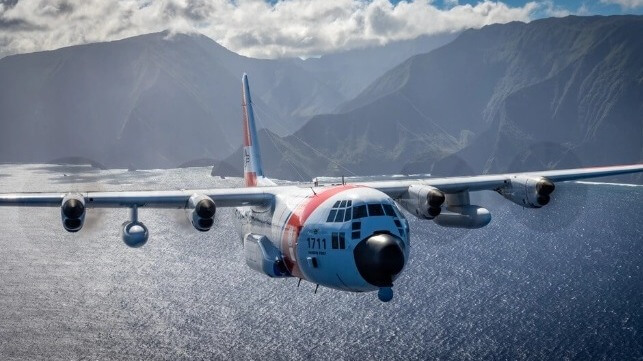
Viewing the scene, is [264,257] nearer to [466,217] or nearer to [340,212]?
[340,212]

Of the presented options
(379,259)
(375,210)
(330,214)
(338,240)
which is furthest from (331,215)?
(379,259)

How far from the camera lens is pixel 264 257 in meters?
34.6

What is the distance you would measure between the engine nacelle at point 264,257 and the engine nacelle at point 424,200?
952cm

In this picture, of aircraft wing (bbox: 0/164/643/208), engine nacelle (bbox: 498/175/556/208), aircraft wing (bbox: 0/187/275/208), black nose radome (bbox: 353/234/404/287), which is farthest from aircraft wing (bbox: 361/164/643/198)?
black nose radome (bbox: 353/234/404/287)

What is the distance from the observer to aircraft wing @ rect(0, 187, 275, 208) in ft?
119

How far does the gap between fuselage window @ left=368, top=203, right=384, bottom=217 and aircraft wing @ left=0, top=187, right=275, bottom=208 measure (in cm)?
1148

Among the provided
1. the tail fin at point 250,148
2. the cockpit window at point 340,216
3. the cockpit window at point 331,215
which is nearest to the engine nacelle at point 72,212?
the cockpit window at point 331,215

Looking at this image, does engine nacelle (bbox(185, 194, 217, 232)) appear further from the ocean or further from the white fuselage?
the ocean

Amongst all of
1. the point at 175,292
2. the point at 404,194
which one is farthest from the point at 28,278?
the point at 404,194

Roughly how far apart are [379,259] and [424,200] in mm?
10452

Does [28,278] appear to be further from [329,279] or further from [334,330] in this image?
[329,279]

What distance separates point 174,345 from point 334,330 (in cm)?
2479

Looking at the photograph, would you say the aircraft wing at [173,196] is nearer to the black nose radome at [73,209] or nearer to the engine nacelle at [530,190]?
the black nose radome at [73,209]

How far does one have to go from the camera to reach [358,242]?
27000 mm
